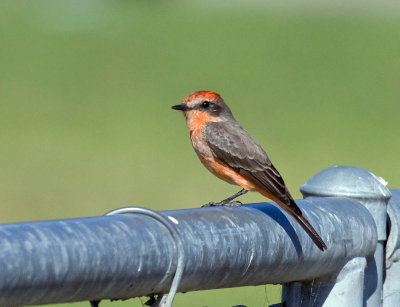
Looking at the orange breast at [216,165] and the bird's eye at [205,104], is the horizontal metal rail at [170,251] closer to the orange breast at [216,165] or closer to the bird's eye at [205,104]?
the orange breast at [216,165]

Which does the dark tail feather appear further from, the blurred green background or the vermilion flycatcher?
the blurred green background

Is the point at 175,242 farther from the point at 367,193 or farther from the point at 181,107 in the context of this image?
the point at 181,107

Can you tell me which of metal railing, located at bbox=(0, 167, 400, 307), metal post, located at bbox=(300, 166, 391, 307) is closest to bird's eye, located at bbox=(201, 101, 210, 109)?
metal railing, located at bbox=(0, 167, 400, 307)

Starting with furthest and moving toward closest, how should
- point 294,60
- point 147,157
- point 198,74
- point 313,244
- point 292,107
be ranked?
1. point 294,60
2. point 198,74
3. point 292,107
4. point 147,157
5. point 313,244

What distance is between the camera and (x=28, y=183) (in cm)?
1664

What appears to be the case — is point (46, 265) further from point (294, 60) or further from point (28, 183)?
point (294, 60)

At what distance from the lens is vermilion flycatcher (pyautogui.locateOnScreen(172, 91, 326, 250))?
515 cm

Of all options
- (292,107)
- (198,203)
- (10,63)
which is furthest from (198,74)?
(198,203)

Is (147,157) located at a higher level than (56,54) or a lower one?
lower

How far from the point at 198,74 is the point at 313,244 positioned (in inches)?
846

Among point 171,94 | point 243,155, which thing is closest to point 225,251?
point 243,155

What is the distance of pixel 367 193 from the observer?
3152mm

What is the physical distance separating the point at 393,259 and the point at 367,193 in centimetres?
33

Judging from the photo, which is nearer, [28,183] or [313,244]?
[313,244]
